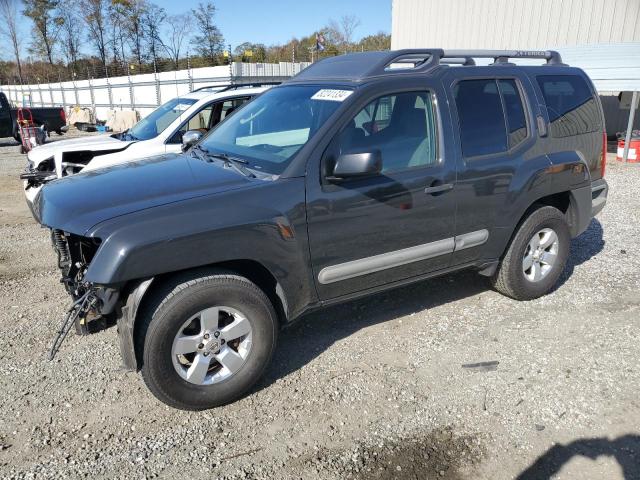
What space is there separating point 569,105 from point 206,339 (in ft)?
12.1

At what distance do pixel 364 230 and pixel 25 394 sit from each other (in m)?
2.41

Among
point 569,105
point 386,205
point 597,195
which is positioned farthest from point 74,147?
point 597,195

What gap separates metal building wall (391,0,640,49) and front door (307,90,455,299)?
56.0 feet

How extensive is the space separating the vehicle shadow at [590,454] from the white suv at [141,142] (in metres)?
5.46

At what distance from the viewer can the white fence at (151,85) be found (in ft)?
65.5

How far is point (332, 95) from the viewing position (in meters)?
3.57

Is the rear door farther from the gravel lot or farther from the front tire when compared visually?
the front tire

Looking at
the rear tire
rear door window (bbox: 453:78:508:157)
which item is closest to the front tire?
rear door window (bbox: 453:78:508:157)

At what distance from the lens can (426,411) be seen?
10.3 ft

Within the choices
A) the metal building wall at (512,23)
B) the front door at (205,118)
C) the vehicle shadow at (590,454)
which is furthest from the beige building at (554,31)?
the vehicle shadow at (590,454)

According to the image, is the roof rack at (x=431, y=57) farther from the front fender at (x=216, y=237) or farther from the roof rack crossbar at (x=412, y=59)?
the front fender at (x=216, y=237)

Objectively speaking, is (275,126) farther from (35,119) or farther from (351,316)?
(35,119)

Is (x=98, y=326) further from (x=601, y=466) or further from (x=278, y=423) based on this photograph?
(x=601, y=466)

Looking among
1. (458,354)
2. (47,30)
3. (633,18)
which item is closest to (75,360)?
(458,354)
